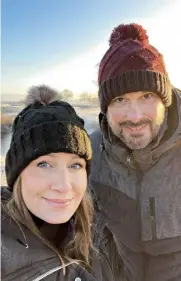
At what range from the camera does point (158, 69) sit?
7.59 ft

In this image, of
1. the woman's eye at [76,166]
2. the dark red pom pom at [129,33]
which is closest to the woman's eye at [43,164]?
the woman's eye at [76,166]

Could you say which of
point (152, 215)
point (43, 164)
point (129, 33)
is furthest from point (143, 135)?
point (43, 164)

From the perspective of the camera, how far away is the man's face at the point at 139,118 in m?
2.22

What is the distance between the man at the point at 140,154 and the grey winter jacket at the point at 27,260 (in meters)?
0.85

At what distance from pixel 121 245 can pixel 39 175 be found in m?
1.25

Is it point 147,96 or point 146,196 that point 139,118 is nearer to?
point 147,96

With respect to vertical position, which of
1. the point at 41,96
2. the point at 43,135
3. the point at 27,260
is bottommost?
the point at 27,260

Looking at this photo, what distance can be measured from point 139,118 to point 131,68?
0.30m

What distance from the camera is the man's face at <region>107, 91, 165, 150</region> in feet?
7.30

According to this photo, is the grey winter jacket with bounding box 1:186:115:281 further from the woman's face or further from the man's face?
the man's face

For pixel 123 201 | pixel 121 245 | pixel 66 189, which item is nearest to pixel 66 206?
pixel 66 189

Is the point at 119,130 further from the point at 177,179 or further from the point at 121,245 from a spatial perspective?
the point at 121,245

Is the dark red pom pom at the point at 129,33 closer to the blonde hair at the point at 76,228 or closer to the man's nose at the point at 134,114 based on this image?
the man's nose at the point at 134,114

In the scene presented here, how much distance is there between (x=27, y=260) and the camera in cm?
134
